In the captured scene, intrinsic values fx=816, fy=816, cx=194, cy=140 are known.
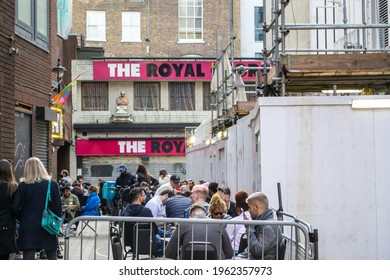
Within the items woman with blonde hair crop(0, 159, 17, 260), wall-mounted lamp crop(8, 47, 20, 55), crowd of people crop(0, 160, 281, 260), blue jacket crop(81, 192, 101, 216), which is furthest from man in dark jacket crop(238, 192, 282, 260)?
blue jacket crop(81, 192, 101, 216)

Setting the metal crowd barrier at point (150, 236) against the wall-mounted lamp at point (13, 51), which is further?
the wall-mounted lamp at point (13, 51)

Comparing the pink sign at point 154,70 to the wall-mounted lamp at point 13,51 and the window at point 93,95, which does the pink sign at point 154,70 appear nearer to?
the window at point 93,95

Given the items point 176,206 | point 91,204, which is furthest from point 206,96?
point 176,206

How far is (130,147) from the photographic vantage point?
4350 cm

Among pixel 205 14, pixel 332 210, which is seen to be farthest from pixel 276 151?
pixel 205 14

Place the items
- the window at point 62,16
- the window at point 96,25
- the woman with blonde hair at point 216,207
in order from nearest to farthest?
the woman with blonde hair at point 216,207 < the window at point 62,16 < the window at point 96,25

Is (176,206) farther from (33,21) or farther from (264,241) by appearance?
(33,21)

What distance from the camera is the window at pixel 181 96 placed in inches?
1732

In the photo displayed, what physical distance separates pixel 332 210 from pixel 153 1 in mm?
40296

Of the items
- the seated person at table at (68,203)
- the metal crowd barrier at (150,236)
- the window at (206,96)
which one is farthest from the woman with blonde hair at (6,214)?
the window at (206,96)

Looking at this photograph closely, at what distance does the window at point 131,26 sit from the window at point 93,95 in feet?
20.5

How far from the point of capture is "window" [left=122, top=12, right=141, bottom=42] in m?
49.1

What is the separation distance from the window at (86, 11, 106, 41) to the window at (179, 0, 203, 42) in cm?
465

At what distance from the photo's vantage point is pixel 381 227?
10.5 m
